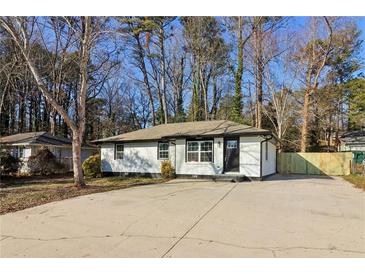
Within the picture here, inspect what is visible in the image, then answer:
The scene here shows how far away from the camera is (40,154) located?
17.8m

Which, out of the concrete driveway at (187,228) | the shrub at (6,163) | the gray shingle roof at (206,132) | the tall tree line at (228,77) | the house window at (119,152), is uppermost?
the tall tree line at (228,77)

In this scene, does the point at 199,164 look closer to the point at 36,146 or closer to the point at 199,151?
the point at 199,151

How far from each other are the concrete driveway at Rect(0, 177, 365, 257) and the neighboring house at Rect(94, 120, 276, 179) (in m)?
5.53

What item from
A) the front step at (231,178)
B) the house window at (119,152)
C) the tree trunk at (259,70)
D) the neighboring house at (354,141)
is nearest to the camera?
the front step at (231,178)

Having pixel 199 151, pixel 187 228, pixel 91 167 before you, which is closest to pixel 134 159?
pixel 91 167

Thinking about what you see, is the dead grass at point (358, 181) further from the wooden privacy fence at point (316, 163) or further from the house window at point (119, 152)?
the house window at point (119, 152)

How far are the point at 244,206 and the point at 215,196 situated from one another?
5.48 feet

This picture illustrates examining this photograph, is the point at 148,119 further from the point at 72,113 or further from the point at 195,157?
the point at 195,157

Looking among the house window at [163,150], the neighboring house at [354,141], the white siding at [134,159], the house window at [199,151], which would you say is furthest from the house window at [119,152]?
the neighboring house at [354,141]

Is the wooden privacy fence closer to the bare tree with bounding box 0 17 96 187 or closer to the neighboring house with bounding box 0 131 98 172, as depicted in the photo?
the bare tree with bounding box 0 17 96 187

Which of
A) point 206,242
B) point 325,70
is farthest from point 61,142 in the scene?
point 325,70

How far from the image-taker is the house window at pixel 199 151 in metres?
14.2

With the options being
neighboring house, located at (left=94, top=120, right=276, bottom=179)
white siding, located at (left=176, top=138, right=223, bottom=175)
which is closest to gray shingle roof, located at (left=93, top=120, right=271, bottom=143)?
neighboring house, located at (left=94, top=120, right=276, bottom=179)

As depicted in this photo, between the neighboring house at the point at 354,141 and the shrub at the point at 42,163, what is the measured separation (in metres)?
24.4
